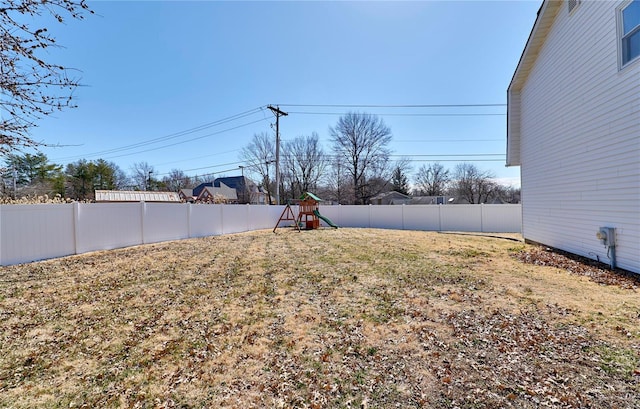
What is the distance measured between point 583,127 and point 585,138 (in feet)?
0.95

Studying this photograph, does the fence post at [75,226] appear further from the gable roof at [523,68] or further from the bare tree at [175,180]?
the bare tree at [175,180]

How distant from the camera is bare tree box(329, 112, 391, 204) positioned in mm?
29969

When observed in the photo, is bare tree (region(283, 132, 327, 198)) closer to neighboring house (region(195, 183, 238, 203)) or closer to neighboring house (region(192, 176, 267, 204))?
neighboring house (region(192, 176, 267, 204))

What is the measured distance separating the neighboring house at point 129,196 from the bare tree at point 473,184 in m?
39.8

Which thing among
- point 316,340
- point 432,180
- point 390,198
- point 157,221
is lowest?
point 316,340

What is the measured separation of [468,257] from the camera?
7.38 meters

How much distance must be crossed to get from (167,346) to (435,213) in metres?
16.0

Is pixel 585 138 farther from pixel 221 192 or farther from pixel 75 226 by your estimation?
pixel 221 192

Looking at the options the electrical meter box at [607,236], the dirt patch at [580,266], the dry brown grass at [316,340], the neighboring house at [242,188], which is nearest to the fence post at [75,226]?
the dry brown grass at [316,340]

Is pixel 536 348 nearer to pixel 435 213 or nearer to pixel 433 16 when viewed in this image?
pixel 433 16

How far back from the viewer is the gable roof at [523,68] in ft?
25.7

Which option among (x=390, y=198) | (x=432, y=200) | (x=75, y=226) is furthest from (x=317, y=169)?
(x=75, y=226)

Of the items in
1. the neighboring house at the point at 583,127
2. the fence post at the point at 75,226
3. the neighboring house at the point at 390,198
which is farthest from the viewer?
the neighboring house at the point at 390,198

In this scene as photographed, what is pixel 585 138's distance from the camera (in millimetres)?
6367
